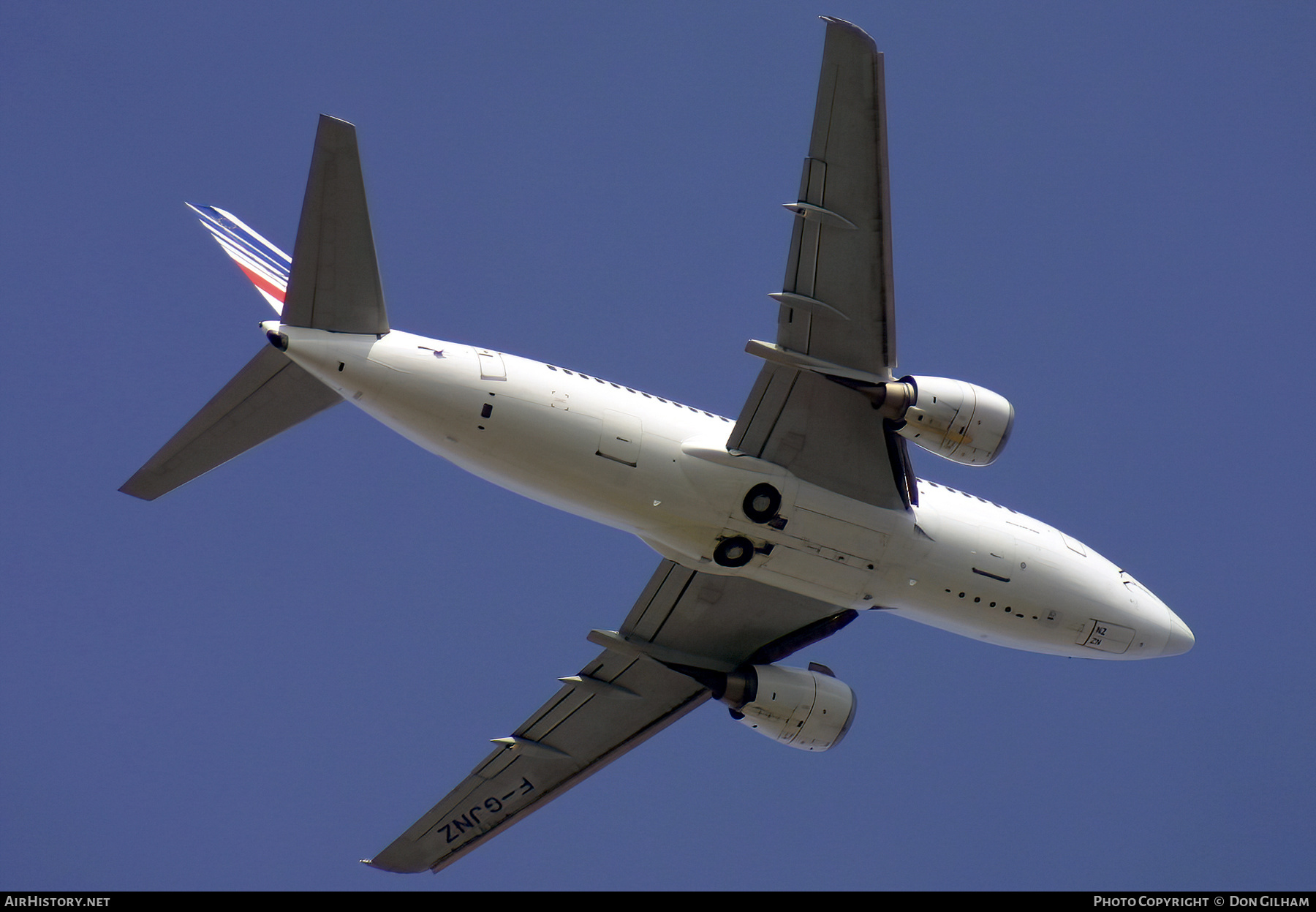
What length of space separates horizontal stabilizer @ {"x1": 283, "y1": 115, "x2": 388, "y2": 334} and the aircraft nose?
14518 millimetres

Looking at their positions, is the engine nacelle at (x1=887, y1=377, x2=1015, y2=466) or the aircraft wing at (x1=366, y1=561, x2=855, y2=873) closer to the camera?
the engine nacelle at (x1=887, y1=377, x2=1015, y2=466)

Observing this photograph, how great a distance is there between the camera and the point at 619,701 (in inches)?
995

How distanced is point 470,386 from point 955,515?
27.2 feet

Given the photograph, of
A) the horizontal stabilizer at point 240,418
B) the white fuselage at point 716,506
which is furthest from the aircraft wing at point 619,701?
the horizontal stabilizer at point 240,418

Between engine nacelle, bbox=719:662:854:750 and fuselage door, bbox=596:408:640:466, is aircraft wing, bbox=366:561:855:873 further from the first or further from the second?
fuselage door, bbox=596:408:640:466

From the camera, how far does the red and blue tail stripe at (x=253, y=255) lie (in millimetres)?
22312

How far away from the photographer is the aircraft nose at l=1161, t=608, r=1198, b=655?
78.7ft

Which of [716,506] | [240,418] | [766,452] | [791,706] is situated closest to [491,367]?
[240,418]

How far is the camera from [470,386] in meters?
19.2

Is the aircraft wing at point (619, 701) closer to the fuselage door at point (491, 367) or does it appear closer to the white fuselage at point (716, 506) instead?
the white fuselage at point (716, 506)

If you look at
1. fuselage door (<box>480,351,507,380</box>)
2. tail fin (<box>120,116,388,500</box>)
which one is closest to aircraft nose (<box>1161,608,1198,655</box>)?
fuselage door (<box>480,351,507,380</box>)

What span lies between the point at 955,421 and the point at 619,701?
8.63 m
